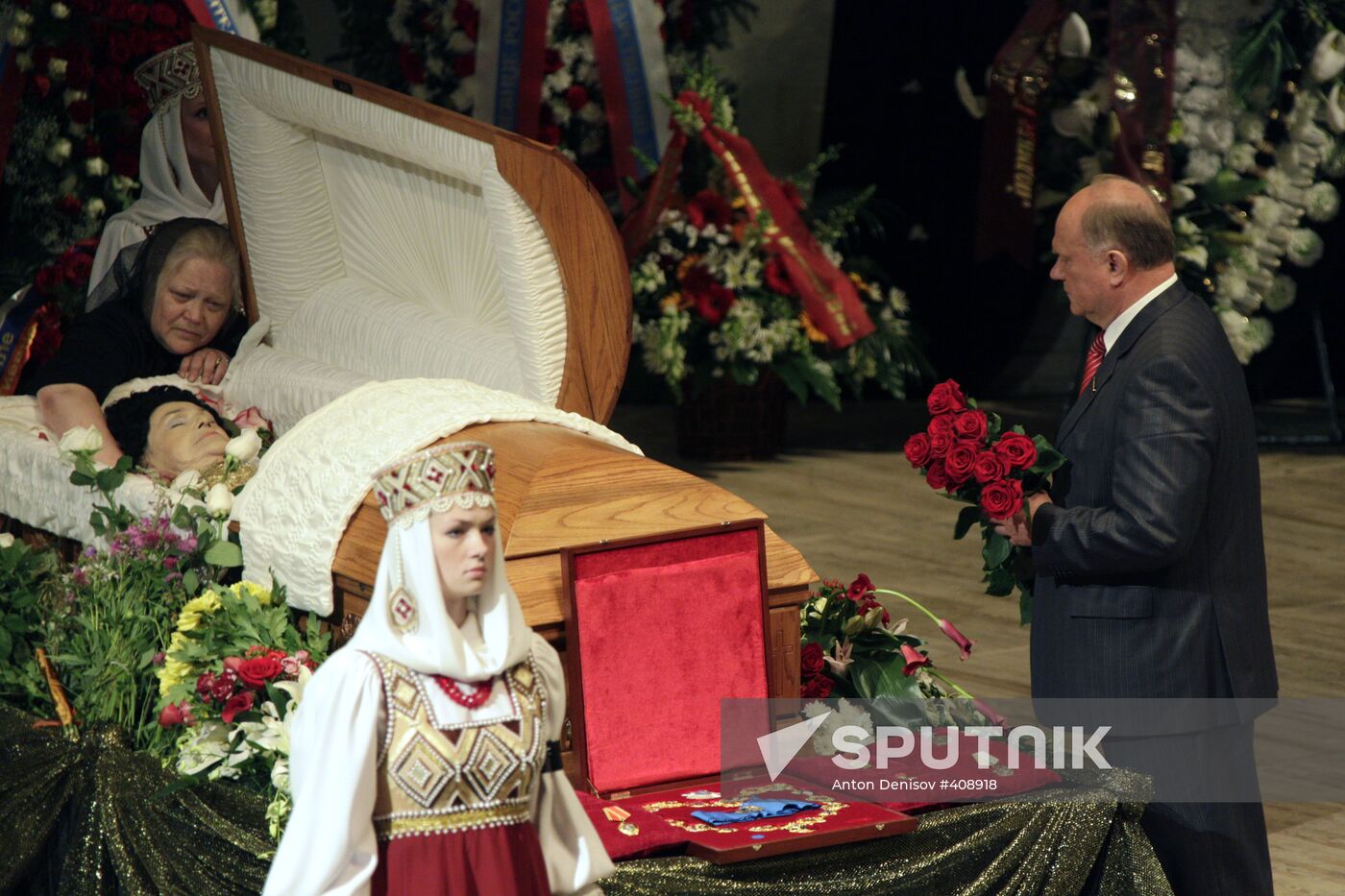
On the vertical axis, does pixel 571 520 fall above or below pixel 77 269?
below

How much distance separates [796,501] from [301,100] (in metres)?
3.00

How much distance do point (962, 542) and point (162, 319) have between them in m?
2.88

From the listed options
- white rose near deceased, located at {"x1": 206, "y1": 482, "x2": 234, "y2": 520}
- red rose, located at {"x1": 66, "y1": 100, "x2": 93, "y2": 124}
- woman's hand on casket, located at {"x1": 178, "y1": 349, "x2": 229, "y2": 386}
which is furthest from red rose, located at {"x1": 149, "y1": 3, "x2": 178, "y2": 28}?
white rose near deceased, located at {"x1": 206, "y1": 482, "x2": 234, "y2": 520}

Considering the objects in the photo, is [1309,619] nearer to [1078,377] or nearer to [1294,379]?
[1078,377]

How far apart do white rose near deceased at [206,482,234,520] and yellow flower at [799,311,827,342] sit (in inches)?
152

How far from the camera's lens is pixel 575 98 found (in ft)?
22.1

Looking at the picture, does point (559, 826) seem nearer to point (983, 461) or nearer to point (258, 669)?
point (258, 669)

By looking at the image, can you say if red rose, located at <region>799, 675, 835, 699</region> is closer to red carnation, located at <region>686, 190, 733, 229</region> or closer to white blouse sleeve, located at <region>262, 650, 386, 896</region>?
white blouse sleeve, located at <region>262, 650, 386, 896</region>

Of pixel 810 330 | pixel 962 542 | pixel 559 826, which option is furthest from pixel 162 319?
pixel 810 330

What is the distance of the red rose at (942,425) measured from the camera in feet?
9.52

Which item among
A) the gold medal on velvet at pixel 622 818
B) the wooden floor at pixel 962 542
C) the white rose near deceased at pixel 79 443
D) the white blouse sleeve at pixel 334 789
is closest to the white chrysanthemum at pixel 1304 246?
the wooden floor at pixel 962 542

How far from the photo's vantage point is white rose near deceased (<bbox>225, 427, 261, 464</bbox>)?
367 centimetres

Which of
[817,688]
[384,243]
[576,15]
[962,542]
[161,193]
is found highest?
[576,15]

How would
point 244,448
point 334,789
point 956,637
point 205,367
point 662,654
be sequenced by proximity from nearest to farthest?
point 334,789
point 662,654
point 956,637
point 244,448
point 205,367
